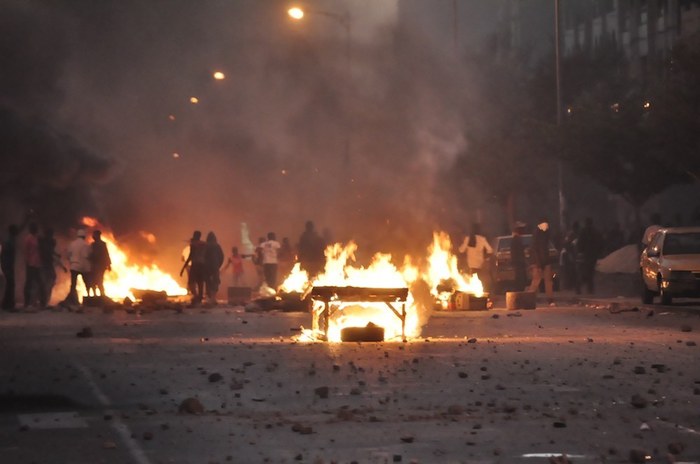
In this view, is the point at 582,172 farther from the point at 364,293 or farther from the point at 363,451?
the point at 363,451

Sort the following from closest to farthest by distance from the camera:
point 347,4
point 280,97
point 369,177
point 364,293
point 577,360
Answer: point 577,360
point 364,293
point 369,177
point 347,4
point 280,97

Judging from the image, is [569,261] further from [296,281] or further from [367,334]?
[367,334]

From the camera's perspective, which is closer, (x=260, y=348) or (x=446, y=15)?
(x=260, y=348)

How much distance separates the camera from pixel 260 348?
1753 centimetres

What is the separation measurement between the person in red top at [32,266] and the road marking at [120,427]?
17.2 meters

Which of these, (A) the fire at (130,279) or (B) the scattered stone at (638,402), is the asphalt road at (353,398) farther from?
(A) the fire at (130,279)

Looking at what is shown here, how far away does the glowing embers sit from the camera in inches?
719

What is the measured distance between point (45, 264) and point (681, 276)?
44.5 feet

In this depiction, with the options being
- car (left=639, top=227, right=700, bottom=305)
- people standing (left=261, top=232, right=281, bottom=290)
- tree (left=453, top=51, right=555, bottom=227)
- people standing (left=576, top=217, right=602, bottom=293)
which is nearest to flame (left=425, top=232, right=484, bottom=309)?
car (left=639, top=227, right=700, bottom=305)

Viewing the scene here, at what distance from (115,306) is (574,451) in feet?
73.9

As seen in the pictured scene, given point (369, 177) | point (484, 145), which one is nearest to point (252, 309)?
point (369, 177)

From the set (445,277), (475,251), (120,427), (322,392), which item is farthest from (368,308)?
(475,251)

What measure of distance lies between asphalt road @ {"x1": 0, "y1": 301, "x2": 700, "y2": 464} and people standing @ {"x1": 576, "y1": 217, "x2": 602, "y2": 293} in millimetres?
14455

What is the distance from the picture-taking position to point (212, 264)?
33.6m
